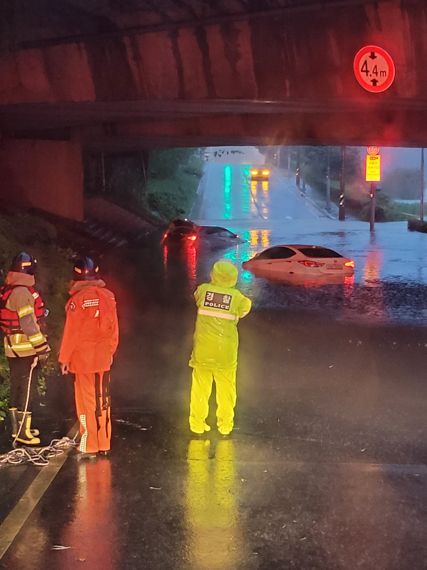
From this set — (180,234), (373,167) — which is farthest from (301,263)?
(373,167)

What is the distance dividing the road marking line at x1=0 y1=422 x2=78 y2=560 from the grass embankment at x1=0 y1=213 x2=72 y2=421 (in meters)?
1.46

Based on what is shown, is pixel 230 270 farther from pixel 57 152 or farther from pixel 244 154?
pixel 244 154

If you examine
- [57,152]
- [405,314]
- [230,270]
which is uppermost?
[57,152]

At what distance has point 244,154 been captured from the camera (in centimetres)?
13175

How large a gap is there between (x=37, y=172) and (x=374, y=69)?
18.0 m

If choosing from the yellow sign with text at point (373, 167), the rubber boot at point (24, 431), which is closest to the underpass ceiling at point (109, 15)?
the rubber boot at point (24, 431)

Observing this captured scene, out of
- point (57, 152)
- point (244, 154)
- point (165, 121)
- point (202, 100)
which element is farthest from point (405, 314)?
point (244, 154)

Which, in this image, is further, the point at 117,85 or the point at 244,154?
the point at 244,154

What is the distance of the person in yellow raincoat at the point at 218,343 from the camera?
649 centimetres

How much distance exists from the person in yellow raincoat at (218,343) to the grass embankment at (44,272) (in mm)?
2058

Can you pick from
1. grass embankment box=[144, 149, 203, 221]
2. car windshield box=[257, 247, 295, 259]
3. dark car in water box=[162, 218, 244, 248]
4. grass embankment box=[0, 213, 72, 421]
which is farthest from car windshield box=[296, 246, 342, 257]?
grass embankment box=[144, 149, 203, 221]

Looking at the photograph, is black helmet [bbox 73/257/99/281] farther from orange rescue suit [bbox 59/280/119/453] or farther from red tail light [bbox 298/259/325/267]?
A: red tail light [bbox 298/259/325/267]

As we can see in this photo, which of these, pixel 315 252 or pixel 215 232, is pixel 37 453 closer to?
pixel 315 252

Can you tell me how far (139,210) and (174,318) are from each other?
116 feet
